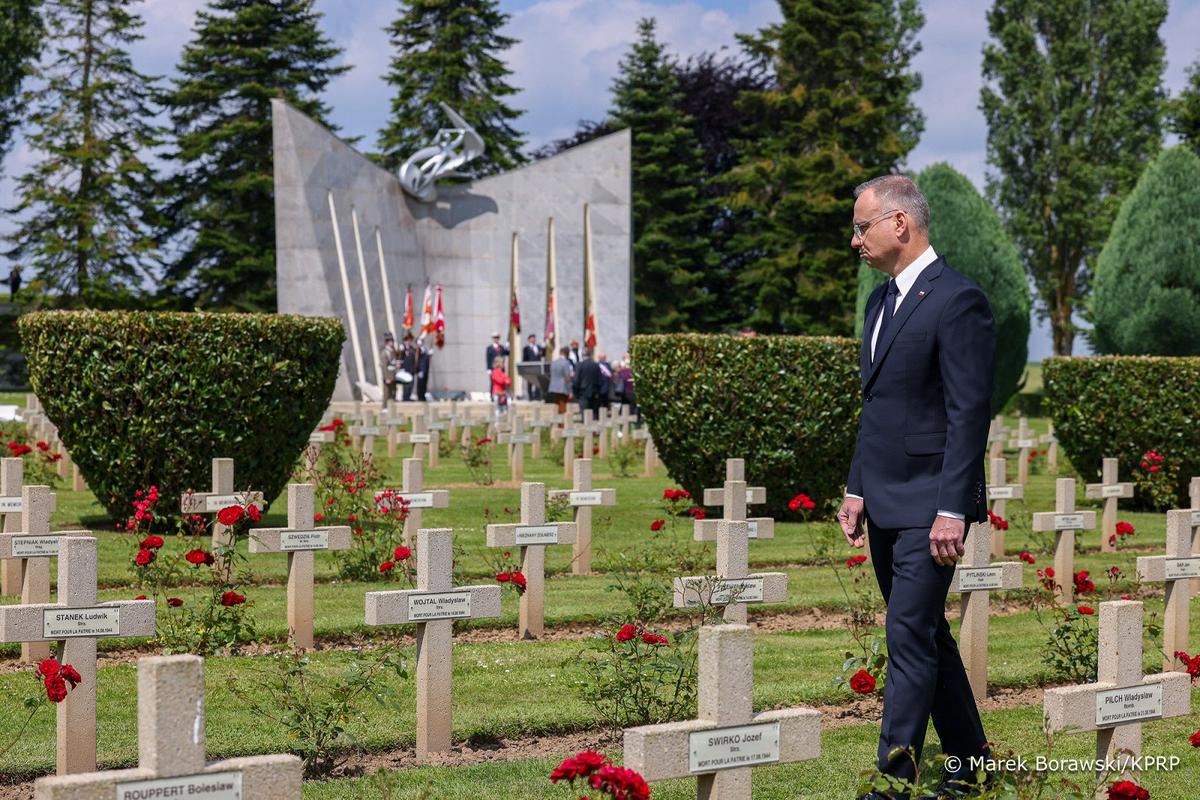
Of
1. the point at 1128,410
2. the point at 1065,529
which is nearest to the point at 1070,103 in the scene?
the point at 1128,410

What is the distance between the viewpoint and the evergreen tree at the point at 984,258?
86.7ft

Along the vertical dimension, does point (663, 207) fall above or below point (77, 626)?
above

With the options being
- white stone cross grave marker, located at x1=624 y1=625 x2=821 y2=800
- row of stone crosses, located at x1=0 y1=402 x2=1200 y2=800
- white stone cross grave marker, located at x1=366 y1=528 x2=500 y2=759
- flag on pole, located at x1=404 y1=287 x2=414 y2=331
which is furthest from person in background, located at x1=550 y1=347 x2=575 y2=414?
white stone cross grave marker, located at x1=624 y1=625 x2=821 y2=800

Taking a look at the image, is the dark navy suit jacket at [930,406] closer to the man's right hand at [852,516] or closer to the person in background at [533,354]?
the man's right hand at [852,516]

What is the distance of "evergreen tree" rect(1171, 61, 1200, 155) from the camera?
36.8 m

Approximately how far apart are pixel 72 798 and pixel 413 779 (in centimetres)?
254

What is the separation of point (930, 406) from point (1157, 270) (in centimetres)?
1900

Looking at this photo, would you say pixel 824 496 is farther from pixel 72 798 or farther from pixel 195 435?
pixel 72 798

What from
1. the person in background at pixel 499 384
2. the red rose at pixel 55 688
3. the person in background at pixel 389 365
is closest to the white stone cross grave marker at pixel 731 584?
the red rose at pixel 55 688

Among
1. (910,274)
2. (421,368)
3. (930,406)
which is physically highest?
(421,368)

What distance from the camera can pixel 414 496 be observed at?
373 inches

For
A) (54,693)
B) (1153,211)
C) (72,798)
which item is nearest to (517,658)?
(54,693)

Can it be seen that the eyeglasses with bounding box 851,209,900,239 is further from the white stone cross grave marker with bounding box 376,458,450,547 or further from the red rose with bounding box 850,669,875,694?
the white stone cross grave marker with bounding box 376,458,450,547

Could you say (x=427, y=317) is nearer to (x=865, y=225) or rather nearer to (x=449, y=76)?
(x=449, y=76)
